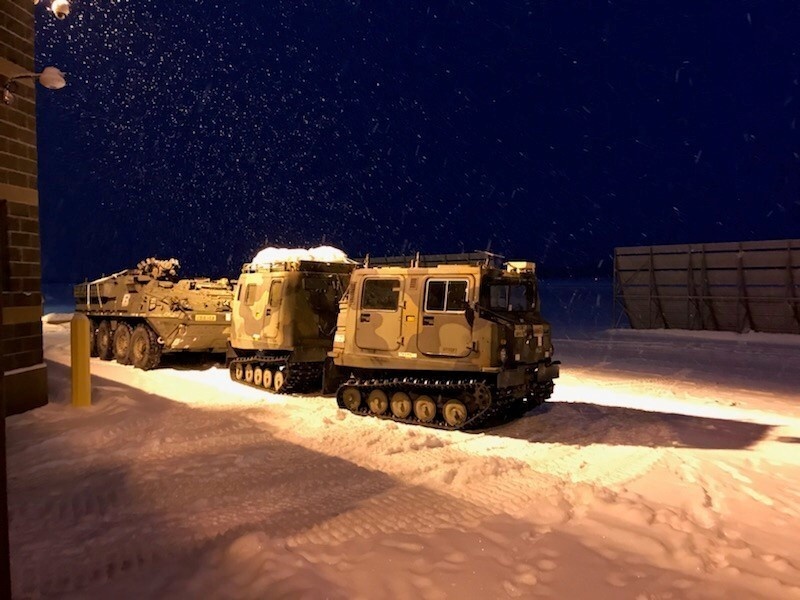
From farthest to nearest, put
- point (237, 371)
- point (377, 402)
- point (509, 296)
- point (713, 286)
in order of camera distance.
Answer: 1. point (713, 286)
2. point (237, 371)
3. point (377, 402)
4. point (509, 296)

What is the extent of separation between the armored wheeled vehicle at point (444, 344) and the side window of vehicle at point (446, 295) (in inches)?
0.6

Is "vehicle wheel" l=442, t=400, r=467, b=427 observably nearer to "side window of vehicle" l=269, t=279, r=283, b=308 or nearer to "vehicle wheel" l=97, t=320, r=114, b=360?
"side window of vehicle" l=269, t=279, r=283, b=308

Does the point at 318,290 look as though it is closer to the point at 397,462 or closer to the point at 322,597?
the point at 397,462

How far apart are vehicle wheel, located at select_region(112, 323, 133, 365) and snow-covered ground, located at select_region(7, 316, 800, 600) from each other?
216 inches

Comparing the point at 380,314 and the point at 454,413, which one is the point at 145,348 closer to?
the point at 380,314

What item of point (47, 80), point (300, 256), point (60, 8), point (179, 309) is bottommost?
point (179, 309)

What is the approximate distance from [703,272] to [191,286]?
17.9 metres

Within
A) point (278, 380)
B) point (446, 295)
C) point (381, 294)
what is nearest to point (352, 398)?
point (381, 294)

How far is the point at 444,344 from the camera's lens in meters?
9.09

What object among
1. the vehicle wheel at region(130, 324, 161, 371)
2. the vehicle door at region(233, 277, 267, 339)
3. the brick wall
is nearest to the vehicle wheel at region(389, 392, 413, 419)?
the vehicle door at region(233, 277, 267, 339)

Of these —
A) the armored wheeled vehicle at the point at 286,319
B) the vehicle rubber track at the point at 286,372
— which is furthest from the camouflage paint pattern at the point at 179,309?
the vehicle rubber track at the point at 286,372

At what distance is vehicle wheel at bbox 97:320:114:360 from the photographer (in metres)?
16.8

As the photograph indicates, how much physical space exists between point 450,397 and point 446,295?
146 cm

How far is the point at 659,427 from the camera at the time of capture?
9.05 metres
